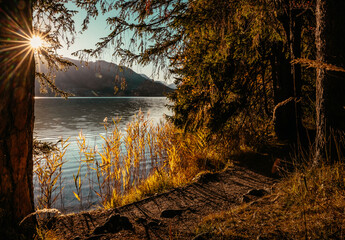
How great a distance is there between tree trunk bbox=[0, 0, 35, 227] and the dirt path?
823 mm

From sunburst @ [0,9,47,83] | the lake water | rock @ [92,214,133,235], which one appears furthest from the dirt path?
sunburst @ [0,9,47,83]

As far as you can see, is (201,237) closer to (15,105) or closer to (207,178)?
(15,105)

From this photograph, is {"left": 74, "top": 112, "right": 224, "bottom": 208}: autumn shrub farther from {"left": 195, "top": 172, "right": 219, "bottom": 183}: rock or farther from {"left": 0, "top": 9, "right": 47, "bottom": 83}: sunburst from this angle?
{"left": 0, "top": 9, "right": 47, "bottom": 83}: sunburst

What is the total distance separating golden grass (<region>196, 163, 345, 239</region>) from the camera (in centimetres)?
171

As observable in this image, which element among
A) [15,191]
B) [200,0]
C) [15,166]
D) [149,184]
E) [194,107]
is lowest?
[149,184]

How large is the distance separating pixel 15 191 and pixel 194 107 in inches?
157

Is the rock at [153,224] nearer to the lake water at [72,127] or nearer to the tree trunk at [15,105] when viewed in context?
the tree trunk at [15,105]

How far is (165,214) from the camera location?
2758 millimetres

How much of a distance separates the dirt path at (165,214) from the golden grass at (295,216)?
42 centimetres

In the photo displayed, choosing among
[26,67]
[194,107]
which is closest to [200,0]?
[194,107]

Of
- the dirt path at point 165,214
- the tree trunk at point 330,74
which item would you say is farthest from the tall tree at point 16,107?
the tree trunk at point 330,74

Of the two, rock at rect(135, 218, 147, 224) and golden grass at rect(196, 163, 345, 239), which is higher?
golden grass at rect(196, 163, 345, 239)

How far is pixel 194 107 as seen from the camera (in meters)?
5.21

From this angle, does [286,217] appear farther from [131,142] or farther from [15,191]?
[131,142]
